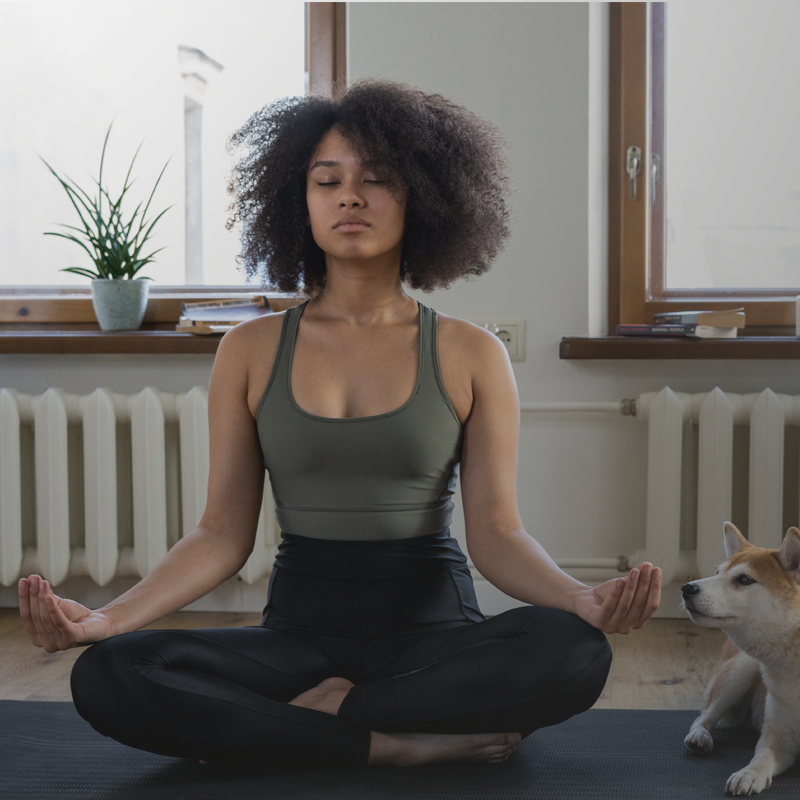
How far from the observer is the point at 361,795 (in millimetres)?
1149

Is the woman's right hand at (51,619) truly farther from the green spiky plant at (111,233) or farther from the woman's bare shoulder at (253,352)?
the green spiky plant at (111,233)

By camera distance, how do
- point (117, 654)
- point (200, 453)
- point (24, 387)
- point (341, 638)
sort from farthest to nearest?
point (24, 387), point (200, 453), point (341, 638), point (117, 654)

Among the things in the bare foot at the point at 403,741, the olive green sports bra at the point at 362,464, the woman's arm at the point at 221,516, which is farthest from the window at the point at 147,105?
the bare foot at the point at 403,741

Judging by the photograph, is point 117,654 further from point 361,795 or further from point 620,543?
point 620,543

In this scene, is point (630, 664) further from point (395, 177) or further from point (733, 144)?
point (733, 144)

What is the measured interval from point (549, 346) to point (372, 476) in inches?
39.3

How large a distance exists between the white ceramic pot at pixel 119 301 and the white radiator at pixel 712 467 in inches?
52.1

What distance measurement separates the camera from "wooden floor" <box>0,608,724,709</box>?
5.39 feet

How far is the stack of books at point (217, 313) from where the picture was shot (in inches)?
84.2

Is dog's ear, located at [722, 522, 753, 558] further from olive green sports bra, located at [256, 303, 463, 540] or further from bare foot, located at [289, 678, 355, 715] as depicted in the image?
bare foot, located at [289, 678, 355, 715]

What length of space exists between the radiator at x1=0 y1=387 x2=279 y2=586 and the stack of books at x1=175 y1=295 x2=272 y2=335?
166mm

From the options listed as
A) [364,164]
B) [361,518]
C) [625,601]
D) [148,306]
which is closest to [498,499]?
[361,518]

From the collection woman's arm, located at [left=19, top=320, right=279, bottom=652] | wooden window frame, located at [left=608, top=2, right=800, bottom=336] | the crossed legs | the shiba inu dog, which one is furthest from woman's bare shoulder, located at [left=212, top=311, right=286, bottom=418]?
wooden window frame, located at [left=608, top=2, right=800, bottom=336]

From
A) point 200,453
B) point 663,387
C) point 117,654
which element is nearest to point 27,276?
point 200,453
